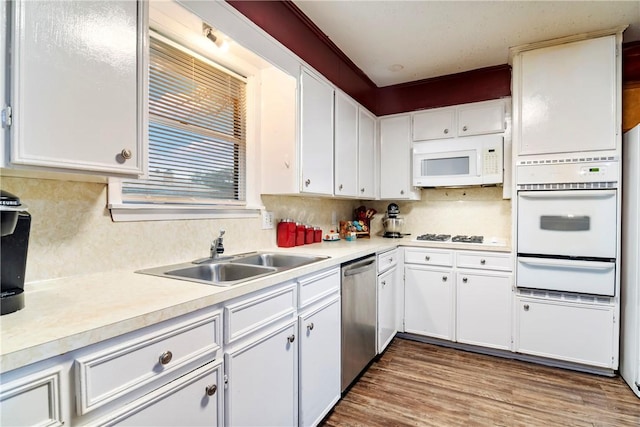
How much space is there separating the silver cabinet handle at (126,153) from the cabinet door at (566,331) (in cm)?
291

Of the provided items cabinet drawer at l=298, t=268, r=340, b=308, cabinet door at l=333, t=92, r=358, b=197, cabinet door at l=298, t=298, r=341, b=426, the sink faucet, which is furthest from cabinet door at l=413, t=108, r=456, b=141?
the sink faucet

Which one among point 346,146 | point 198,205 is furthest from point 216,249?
point 346,146

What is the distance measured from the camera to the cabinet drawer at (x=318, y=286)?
5.52 feet

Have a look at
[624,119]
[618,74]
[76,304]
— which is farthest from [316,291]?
[624,119]

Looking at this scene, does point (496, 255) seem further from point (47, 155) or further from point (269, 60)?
point (47, 155)

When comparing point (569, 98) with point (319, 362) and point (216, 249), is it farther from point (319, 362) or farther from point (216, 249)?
point (216, 249)

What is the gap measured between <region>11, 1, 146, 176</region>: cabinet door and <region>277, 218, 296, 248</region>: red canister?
1.32m

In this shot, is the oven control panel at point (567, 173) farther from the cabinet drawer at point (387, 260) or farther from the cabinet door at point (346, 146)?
the cabinet door at point (346, 146)

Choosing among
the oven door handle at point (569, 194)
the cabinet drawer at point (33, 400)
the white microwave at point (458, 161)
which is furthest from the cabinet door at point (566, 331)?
the cabinet drawer at point (33, 400)

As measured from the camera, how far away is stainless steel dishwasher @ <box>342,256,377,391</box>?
211 cm

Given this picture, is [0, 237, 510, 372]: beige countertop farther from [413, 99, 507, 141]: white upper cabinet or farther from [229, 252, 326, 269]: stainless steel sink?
[413, 99, 507, 141]: white upper cabinet

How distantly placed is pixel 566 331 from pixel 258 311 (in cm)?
251

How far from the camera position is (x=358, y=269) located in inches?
88.2

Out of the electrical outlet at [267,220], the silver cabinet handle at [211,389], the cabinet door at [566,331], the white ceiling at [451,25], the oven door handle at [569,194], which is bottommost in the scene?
the cabinet door at [566,331]
